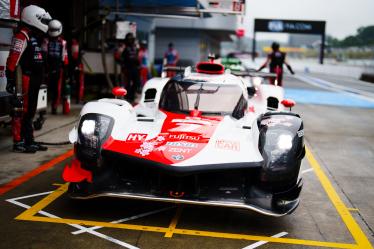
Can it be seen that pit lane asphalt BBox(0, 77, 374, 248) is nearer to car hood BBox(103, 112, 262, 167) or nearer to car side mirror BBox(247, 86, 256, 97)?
car hood BBox(103, 112, 262, 167)

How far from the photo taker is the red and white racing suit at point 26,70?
6.77 metres

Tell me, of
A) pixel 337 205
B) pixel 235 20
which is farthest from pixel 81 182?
pixel 235 20

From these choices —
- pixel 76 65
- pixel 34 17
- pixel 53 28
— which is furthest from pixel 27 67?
pixel 76 65

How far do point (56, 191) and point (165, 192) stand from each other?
1631 millimetres

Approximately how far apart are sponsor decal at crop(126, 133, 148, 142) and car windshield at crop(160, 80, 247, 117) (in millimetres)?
1155

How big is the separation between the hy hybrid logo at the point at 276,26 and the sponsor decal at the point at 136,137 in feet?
168

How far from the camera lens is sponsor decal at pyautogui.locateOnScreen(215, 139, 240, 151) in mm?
4591

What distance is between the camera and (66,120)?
34.8 ft

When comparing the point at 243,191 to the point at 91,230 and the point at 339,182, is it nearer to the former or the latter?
the point at 91,230

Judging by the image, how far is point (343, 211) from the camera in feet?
16.9

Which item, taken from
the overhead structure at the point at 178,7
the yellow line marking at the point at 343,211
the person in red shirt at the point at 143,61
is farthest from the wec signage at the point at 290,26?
the yellow line marking at the point at 343,211

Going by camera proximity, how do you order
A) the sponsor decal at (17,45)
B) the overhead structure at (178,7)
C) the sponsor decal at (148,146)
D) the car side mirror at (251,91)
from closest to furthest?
the sponsor decal at (148,146)
the sponsor decal at (17,45)
the car side mirror at (251,91)
the overhead structure at (178,7)

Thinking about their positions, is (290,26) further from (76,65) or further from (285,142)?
(285,142)

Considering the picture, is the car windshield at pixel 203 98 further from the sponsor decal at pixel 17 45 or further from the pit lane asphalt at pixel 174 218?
the sponsor decal at pixel 17 45
